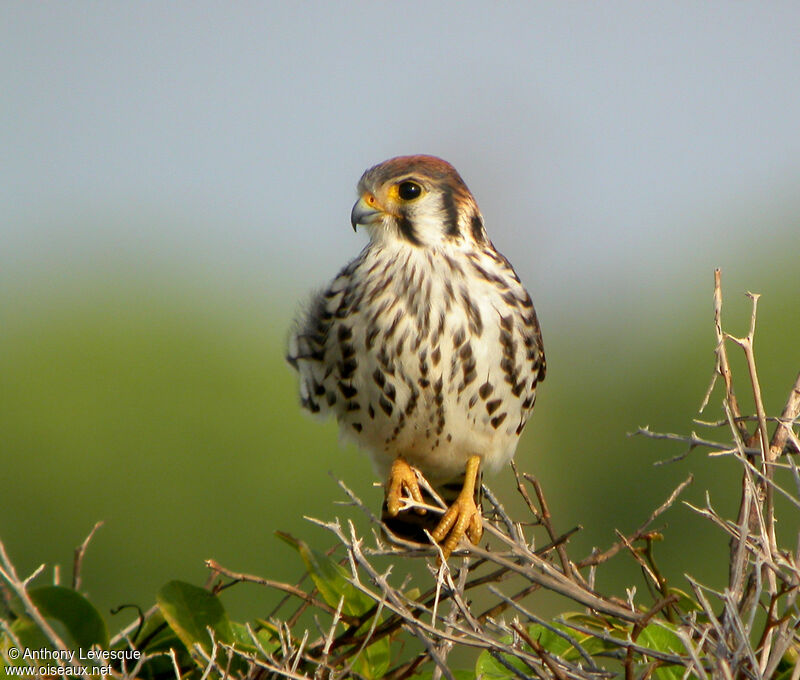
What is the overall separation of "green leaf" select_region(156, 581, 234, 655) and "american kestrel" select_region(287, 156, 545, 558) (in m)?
A: 1.14

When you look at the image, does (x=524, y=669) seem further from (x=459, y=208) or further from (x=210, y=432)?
(x=210, y=432)

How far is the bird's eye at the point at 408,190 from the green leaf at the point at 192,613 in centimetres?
159

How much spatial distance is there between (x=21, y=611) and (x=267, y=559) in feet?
64.0

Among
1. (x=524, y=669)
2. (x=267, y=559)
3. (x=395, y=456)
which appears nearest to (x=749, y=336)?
(x=524, y=669)

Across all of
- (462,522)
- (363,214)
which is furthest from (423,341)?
(462,522)

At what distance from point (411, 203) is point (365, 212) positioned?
0.14 meters

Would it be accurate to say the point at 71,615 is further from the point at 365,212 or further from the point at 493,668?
the point at 365,212

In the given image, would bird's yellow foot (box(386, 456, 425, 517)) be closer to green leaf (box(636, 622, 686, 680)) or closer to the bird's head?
the bird's head

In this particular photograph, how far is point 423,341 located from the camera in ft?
10.3

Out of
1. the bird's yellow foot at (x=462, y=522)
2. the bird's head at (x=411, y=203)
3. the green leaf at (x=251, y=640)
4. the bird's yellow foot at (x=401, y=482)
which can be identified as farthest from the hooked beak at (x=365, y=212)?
the green leaf at (x=251, y=640)

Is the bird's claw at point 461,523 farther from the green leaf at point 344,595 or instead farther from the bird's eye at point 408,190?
the green leaf at point 344,595

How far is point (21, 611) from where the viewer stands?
6.44 ft

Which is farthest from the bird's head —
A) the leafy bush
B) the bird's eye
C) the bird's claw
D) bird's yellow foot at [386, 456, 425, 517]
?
the leafy bush

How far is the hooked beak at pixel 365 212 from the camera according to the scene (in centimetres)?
330
